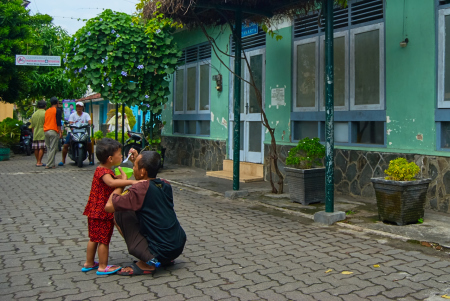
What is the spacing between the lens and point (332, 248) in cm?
542

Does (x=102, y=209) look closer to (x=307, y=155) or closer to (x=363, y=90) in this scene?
(x=307, y=155)

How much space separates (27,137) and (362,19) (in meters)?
14.5

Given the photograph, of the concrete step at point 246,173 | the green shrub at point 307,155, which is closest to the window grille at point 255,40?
the concrete step at point 246,173

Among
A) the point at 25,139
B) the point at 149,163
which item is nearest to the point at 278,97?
the point at 149,163

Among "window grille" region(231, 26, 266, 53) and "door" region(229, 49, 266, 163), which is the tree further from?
"door" region(229, 49, 266, 163)

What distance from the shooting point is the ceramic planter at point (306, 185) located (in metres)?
7.83

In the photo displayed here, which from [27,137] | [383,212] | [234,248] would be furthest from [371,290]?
[27,137]

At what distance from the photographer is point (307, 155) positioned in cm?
803

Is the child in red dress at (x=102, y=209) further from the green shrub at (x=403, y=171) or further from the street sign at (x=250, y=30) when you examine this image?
the street sign at (x=250, y=30)

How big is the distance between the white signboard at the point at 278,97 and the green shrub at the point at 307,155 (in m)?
2.42

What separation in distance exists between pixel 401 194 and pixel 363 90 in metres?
2.86

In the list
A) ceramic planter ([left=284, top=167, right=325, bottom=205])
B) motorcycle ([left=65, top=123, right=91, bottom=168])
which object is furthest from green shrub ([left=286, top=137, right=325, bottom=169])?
motorcycle ([left=65, top=123, right=91, bottom=168])

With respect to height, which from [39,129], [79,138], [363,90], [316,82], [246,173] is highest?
[316,82]

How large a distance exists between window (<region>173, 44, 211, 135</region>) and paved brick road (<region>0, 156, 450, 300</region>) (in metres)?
6.72
